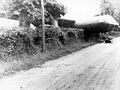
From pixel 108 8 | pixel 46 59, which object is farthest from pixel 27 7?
pixel 108 8

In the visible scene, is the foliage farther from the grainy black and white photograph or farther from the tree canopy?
the tree canopy

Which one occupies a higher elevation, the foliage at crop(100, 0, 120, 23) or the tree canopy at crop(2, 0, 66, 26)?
the foliage at crop(100, 0, 120, 23)

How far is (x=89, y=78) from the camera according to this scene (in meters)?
6.11

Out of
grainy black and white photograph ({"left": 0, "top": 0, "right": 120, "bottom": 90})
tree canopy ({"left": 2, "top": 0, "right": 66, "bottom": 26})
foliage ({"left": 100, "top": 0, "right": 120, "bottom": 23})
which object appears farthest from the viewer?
foliage ({"left": 100, "top": 0, "right": 120, "bottom": 23})

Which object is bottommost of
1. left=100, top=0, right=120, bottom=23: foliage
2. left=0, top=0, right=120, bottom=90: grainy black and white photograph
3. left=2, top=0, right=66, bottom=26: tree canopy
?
left=0, top=0, right=120, bottom=90: grainy black and white photograph

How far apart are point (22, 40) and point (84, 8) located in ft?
99.7

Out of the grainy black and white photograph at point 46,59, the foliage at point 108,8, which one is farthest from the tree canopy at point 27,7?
the foliage at point 108,8

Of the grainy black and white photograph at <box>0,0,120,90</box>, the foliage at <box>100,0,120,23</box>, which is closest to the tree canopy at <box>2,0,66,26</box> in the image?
the grainy black and white photograph at <box>0,0,120,90</box>

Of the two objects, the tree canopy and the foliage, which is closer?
the tree canopy

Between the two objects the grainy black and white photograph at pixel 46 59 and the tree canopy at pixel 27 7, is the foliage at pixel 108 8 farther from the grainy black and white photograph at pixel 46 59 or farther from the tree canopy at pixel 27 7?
the tree canopy at pixel 27 7

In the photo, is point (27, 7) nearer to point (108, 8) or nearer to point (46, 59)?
point (46, 59)

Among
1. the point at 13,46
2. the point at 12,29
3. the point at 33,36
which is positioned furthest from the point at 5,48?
the point at 33,36

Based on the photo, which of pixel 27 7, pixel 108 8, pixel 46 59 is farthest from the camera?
pixel 108 8

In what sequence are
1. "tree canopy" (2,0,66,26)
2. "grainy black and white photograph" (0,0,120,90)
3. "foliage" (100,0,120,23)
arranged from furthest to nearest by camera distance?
"foliage" (100,0,120,23) < "tree canopy" (2,0,66,26) < "grainy black and white photograph" (0,0,120,90)
